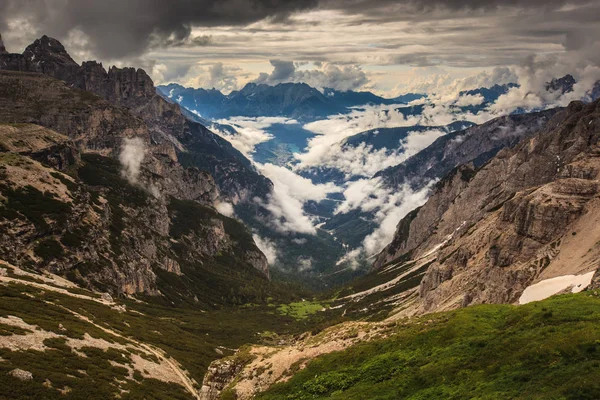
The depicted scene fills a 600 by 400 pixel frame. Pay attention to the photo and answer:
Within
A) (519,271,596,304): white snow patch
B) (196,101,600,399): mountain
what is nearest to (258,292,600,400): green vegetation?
(196,101,600,399): mountain

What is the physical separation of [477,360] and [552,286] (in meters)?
64.4

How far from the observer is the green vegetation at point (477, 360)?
131 feet

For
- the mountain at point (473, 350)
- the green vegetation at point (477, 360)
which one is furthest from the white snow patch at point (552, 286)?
the green vegetation at point (477, 360)

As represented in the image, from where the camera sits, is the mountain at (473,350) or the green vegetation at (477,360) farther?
the mountain at (473,350)

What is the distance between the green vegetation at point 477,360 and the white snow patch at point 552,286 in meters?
37.1

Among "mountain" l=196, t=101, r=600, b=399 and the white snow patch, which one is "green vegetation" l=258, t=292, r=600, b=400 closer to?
"mountain" l=196, t=101, r=600, b=399

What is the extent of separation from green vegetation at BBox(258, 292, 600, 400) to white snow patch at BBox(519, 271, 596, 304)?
37.1 meters

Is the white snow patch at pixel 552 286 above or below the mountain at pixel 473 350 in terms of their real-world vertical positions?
below

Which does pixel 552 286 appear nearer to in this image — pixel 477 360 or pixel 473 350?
pixel 473 350

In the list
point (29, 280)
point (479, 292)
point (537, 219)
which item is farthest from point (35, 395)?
point (537, 219)

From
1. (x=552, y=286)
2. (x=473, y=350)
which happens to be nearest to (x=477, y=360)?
(x=473, y=350)

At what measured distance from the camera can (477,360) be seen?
48719mm

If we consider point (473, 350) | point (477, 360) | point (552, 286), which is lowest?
point (552, 286)

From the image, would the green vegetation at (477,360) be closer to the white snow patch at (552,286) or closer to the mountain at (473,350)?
the mountain at (473,350)
